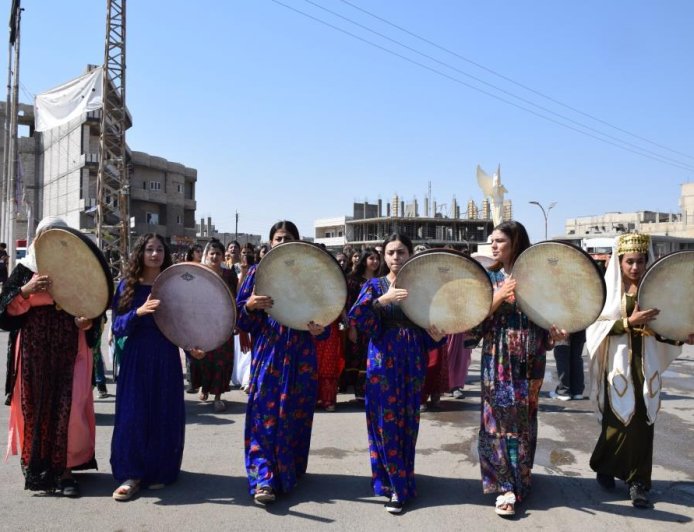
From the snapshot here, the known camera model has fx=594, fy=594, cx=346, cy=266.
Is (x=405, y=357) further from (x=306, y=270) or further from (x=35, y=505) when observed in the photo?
(x=35, y=505)

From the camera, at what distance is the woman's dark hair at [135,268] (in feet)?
12.6

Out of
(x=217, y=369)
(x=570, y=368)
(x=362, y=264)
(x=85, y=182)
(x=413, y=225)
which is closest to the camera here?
(x=217, y=369)

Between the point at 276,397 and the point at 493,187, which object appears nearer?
the point at 276,397

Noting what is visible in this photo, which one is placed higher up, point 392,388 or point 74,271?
point 74,271

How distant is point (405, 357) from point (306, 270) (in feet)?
2.68

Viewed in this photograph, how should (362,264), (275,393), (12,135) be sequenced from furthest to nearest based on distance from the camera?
(12,135)
(362,264)
(275,393)

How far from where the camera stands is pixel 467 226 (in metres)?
71.3

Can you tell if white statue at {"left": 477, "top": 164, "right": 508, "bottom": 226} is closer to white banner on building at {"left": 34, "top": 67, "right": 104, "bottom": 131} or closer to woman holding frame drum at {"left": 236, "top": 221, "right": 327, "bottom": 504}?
white banner on building at {"left": 34, "top": 67, "right": 104, "bottom": 131}

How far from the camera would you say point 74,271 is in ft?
12.1

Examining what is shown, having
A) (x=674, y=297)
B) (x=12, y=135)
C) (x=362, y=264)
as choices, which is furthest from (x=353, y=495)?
(x=12, y=135)

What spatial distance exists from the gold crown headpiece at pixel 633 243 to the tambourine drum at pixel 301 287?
1819mm

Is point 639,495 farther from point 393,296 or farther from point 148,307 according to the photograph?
point 148,307

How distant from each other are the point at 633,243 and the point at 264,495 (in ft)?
9.18

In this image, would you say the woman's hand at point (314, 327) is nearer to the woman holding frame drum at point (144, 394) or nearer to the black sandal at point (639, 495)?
the woman holding frame drum at point (144, 394)
